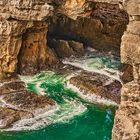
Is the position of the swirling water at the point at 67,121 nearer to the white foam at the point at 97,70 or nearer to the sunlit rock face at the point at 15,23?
the sunlit rock face at the point at 15,23

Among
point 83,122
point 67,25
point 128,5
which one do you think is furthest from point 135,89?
point 67,25

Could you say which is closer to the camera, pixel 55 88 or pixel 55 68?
pixel 55 88

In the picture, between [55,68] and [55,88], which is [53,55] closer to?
[55,68]

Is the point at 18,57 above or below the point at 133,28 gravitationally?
below

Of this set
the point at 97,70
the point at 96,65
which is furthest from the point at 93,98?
the point at 96,65

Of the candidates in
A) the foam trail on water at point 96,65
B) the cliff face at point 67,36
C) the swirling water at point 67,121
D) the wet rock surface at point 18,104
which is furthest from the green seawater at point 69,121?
the foam trail on water at point 96,65

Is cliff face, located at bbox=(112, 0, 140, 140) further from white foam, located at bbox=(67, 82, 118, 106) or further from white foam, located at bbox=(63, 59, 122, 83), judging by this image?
white foam, located at bbox=(63, 59, 122, 83)

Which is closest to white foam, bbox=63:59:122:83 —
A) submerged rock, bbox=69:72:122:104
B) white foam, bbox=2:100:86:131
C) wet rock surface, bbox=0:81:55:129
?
submerged rock, bbox=69:72:122:104
